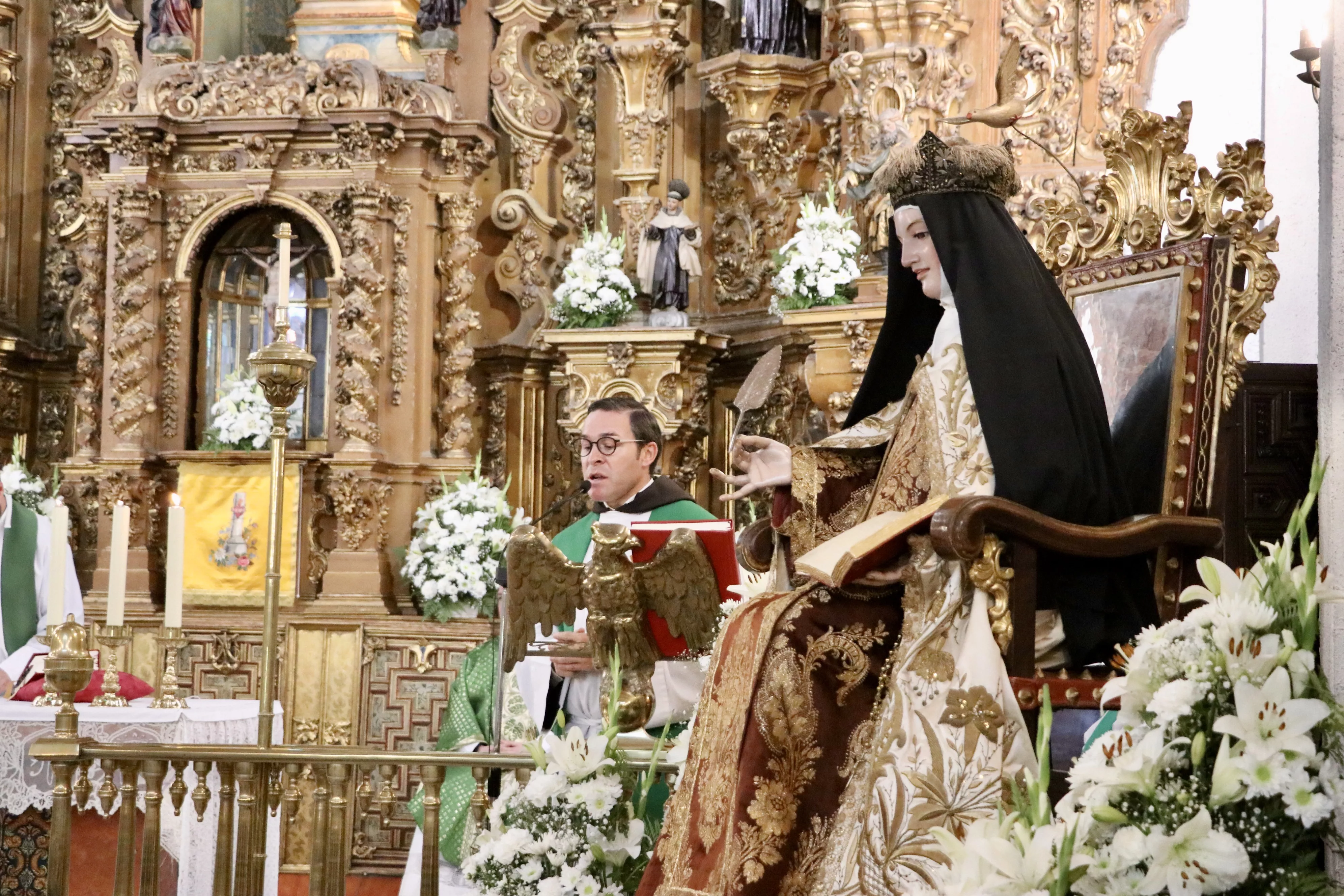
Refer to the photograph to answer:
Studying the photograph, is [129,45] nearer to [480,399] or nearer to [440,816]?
[480,399]

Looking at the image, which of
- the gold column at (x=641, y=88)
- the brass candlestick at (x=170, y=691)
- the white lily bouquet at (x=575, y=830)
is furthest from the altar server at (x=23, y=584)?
the gold column at (x=641, y=88)

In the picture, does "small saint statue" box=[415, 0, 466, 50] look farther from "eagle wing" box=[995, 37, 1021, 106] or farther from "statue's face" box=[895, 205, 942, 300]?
"statue's face" box=[895, 205, 942, 300]

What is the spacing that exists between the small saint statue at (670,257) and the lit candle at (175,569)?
3646 mm

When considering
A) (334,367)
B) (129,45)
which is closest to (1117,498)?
(334,367)

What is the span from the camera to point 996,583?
12.1 ft

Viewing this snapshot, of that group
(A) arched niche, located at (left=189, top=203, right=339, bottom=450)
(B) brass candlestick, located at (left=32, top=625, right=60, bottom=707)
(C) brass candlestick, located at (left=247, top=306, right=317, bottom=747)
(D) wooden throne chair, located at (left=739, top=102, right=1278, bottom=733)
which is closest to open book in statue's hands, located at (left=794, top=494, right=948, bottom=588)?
(D) wooden throne chair, located at (left=739, top=102, right=1278, bottom=733)

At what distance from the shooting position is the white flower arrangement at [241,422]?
31.9ft

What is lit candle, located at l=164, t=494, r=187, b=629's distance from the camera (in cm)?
603

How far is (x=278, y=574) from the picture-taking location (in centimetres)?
535

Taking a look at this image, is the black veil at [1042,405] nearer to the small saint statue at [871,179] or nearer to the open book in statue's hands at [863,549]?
the open book in statue's hands at [863,549]

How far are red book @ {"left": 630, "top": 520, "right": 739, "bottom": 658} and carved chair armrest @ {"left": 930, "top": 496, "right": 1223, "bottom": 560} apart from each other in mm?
1104

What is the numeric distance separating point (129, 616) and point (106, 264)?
2.05 m

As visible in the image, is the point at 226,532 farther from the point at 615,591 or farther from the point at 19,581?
the point at 615,591

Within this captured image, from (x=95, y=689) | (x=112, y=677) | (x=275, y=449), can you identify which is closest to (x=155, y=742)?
(x=112, y=677)
